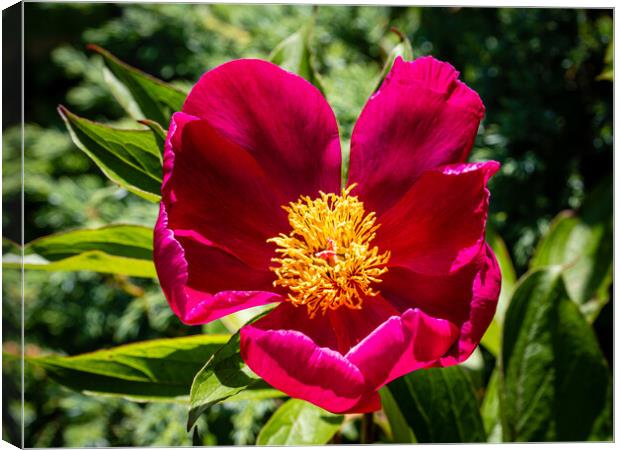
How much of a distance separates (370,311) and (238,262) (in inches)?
4.8

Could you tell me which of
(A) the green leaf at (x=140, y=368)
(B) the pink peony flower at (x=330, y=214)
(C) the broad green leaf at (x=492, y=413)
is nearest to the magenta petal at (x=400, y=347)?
(B) the pink peony flower at (x=330, y=214)

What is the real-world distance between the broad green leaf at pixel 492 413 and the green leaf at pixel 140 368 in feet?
1.31

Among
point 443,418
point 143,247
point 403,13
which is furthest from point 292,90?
point 403,13

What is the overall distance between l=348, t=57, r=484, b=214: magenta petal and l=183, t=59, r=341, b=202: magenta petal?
29mm

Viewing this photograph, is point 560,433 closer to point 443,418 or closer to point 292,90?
point 443,418

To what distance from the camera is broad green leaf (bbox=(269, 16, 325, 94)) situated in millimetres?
833

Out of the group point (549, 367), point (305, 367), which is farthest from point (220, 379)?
point (549, 367)

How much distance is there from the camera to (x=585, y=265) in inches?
43.2

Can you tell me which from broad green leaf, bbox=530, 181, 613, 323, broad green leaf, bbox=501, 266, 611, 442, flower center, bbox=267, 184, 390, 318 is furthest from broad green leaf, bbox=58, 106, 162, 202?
broad green leaf, bbox=530, 181, 613, 323

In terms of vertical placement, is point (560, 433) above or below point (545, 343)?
below

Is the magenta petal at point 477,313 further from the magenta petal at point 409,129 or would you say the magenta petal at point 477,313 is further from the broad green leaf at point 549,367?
the broad green leaf at point 549,367

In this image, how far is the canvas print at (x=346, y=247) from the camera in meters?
0.64

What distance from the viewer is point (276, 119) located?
71 centimetres

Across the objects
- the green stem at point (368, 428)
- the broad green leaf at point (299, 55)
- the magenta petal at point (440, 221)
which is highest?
the broad green leaf at point (299, 55)
